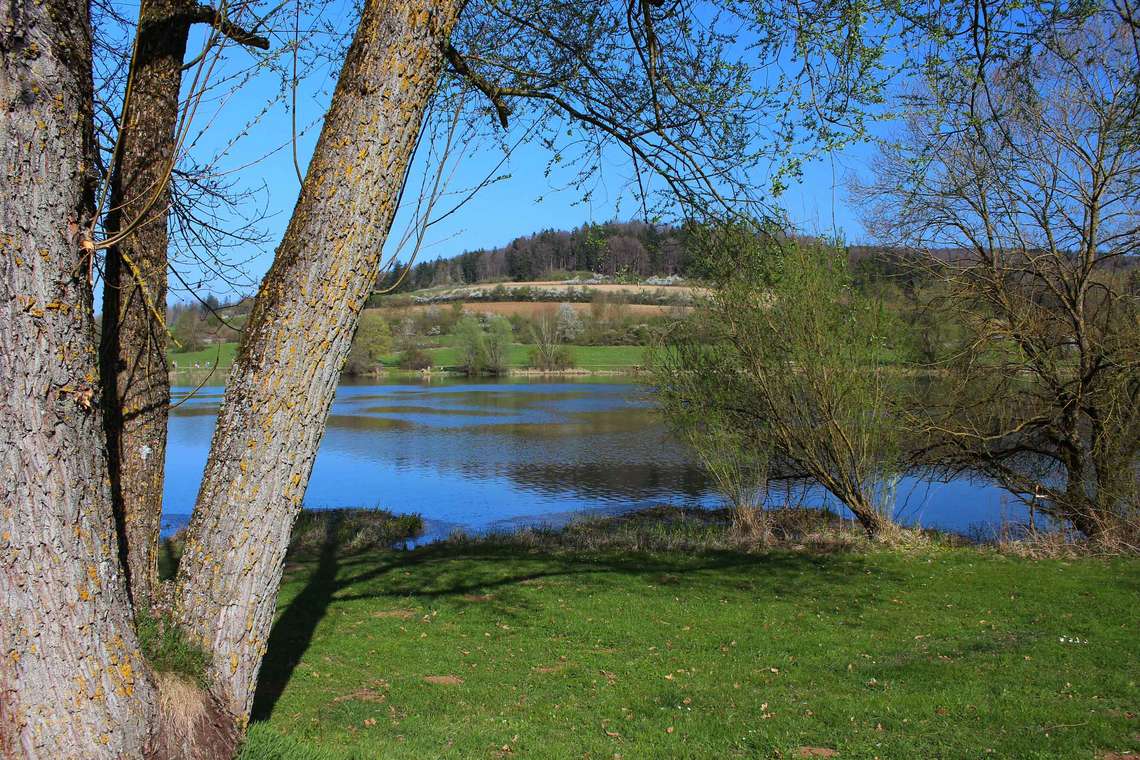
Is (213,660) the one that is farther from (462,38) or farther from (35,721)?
(462,38)

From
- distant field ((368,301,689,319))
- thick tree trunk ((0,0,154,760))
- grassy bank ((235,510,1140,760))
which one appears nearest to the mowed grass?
grassy bank ((235,510,1140,760))

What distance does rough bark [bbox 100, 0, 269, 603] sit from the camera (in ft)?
14.0

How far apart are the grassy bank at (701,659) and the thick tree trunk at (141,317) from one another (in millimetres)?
1349

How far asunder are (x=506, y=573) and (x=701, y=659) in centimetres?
416

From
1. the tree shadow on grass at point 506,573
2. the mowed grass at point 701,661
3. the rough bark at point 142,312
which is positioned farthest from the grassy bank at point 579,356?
the rough bark at point 142,312

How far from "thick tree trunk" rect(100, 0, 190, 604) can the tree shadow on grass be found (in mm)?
3130

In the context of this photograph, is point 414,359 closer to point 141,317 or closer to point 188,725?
point 141,317

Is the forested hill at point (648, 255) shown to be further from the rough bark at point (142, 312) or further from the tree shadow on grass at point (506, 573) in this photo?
the tree shadow on grass at point (506, 573)

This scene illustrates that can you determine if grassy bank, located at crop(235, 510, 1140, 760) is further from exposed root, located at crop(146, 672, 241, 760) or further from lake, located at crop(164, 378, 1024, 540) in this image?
lake, located at crop(164, 378, 1024, 540)

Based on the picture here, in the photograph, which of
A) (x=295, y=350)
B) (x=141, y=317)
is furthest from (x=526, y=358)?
(x=295, y=350)

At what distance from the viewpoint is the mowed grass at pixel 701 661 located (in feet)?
16.1

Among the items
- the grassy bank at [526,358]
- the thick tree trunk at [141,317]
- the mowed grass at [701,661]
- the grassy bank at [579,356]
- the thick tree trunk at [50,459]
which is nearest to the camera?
the thick tree trunk at [50,459]

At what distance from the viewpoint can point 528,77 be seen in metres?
6.22

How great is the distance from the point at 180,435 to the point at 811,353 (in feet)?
90.2
